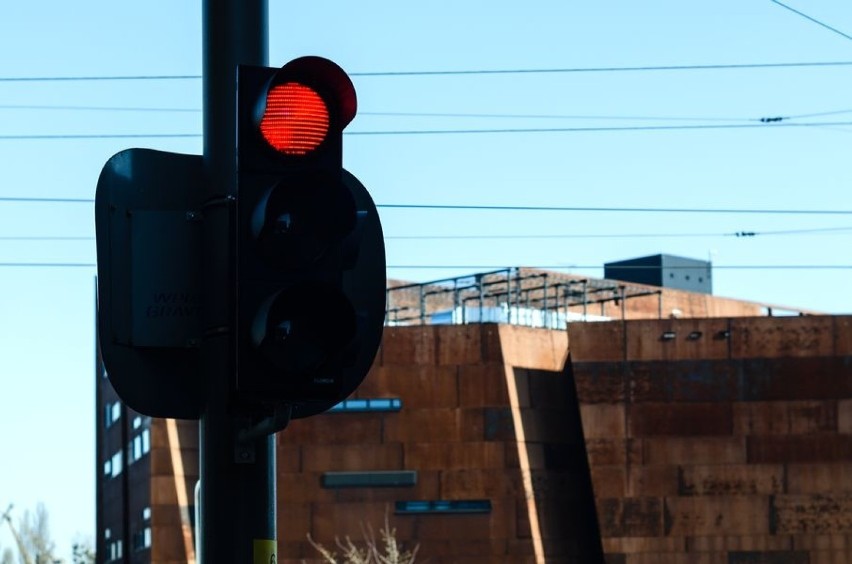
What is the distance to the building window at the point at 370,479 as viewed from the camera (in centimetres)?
4419

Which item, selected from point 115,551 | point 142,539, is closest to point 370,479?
point 142,539

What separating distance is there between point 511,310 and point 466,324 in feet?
7.56

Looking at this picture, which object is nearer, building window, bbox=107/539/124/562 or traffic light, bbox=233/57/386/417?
traffic light, bbox=233/57/386/417

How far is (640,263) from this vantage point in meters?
84.9

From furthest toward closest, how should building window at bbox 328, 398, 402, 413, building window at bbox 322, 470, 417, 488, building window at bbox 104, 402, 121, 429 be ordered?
building window at bbox 104, 402, 121, 429 → building window at bbox 328, 398, 402, 413 → building window at bbox 322, 470, 417, 488

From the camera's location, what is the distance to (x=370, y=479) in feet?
145

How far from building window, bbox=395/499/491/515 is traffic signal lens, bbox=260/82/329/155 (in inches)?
1571

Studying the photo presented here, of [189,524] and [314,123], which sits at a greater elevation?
[314,123]

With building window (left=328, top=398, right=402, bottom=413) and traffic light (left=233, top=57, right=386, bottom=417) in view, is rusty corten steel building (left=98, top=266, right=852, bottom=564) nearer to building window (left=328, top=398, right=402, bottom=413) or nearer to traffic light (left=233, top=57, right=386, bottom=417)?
building window (left=328, top=398, right=402, bottom=413)

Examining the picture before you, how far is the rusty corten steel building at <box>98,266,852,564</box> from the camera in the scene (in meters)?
42.9

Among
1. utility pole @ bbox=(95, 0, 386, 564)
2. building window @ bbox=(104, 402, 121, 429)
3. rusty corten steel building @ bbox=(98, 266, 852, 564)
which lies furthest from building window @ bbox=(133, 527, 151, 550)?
utility pole @ bbox=(95, 0, 386, 564)

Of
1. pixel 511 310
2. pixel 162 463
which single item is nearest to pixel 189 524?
pixel 162 463

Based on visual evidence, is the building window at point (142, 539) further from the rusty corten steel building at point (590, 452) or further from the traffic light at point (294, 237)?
the traffic light at point (294, 237)

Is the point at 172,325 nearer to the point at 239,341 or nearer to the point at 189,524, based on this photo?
the point at 239,341
